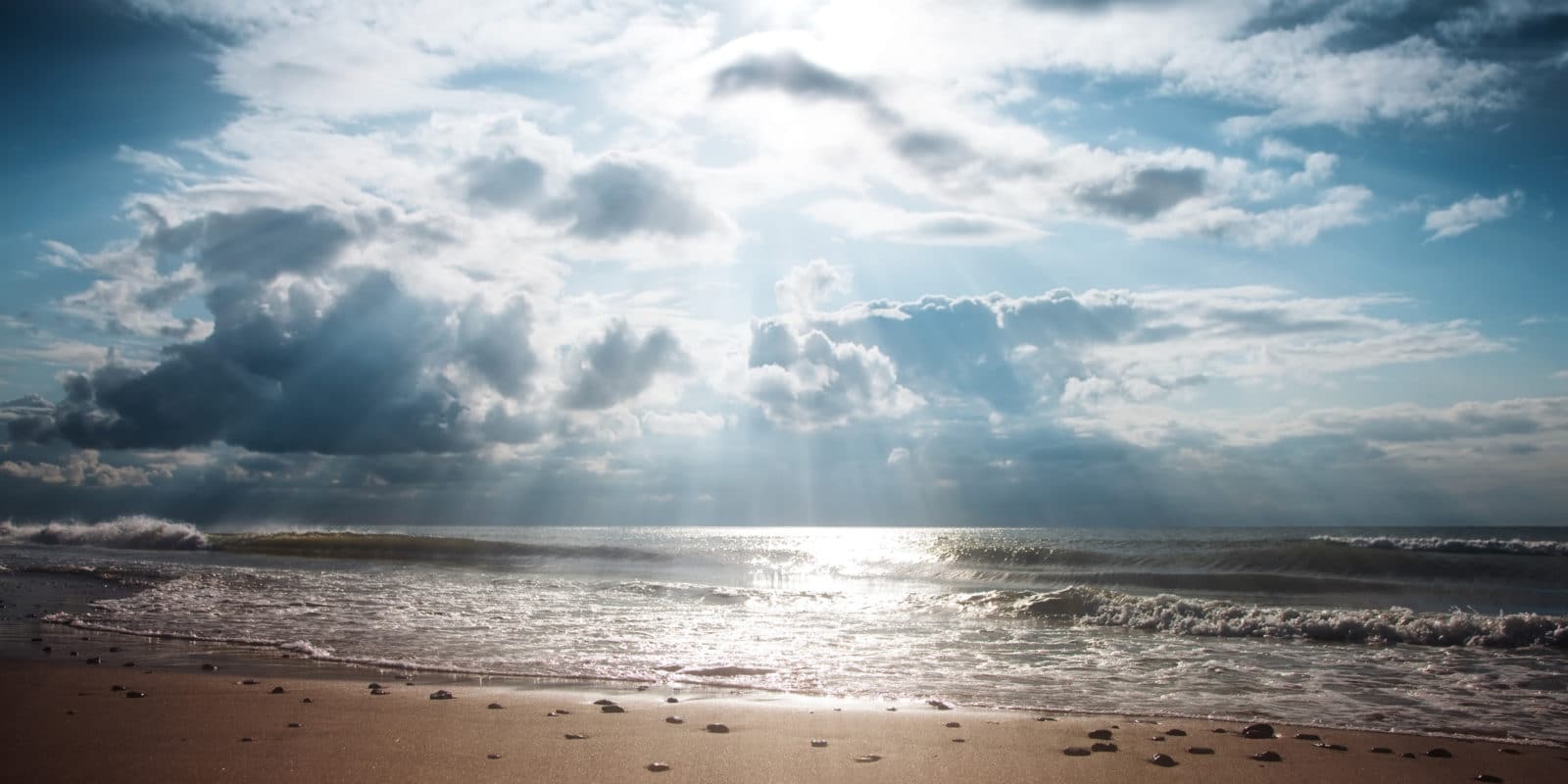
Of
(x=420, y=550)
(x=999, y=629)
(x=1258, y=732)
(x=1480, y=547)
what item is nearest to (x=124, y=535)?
(x=420, y=550)

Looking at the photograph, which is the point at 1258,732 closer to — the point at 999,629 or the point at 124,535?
the point at 999,629

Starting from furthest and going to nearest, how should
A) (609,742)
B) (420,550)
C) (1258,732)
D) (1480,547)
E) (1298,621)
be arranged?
(420,550) < (1480,547) < (1298,621) < (1258,732) < (609,742)

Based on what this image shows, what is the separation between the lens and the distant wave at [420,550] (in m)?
40.3

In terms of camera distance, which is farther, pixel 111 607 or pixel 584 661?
pixel 111 607

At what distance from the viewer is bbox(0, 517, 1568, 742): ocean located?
10047 millimetres

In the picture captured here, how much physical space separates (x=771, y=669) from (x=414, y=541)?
39.6 meters

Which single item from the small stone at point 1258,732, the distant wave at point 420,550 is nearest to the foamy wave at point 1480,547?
the small stone at point 1258,732

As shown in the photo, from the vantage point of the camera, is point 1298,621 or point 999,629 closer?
point 999,629

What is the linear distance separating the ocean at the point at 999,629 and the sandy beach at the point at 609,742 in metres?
1.38

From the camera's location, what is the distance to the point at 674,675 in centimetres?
1065

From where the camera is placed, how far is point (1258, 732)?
7496 millimetres

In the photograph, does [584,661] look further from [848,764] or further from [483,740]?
[848,764]

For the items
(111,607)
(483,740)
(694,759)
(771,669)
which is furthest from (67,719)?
(111,607)

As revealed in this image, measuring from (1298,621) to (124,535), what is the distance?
53467 mm
